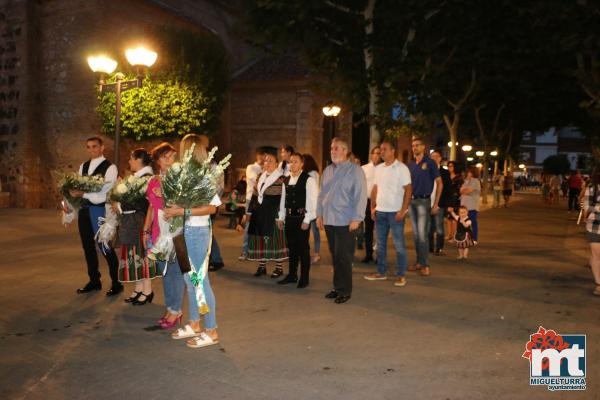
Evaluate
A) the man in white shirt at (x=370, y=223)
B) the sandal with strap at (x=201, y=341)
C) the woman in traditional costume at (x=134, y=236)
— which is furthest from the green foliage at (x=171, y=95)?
the sandal with strap at (x=201, y=341)

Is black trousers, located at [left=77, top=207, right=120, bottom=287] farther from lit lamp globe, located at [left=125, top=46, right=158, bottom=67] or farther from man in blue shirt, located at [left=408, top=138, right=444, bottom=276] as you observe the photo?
lit lamp globe, located at [left=125, top=46, right=158, bottom=67]

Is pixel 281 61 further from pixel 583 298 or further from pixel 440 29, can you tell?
pixel 583 298

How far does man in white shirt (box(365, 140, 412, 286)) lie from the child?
8.33ft

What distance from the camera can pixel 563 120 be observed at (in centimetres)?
3634

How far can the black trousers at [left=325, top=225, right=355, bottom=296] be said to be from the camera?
6461 mm

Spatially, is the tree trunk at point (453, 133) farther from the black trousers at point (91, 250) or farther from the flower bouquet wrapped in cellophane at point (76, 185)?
the flower bouquet wrapped in cellophane at point (76, 185)

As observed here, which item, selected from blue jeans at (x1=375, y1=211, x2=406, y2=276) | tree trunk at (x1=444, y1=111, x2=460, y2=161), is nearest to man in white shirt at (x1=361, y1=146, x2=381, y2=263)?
blue jeans at (x1=375, y1=211, x2=406, y2=276)

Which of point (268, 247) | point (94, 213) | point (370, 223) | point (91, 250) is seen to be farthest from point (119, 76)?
point (370, 223)

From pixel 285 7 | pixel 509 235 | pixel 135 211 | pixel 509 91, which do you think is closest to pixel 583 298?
pixel 135 211

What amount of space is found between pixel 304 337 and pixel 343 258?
1.64m

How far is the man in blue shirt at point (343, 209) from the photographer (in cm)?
640

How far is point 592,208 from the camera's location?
22.7ft

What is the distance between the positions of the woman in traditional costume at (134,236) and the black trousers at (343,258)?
2.22 m

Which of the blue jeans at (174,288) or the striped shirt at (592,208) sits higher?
the striped shirt at (592,208)
